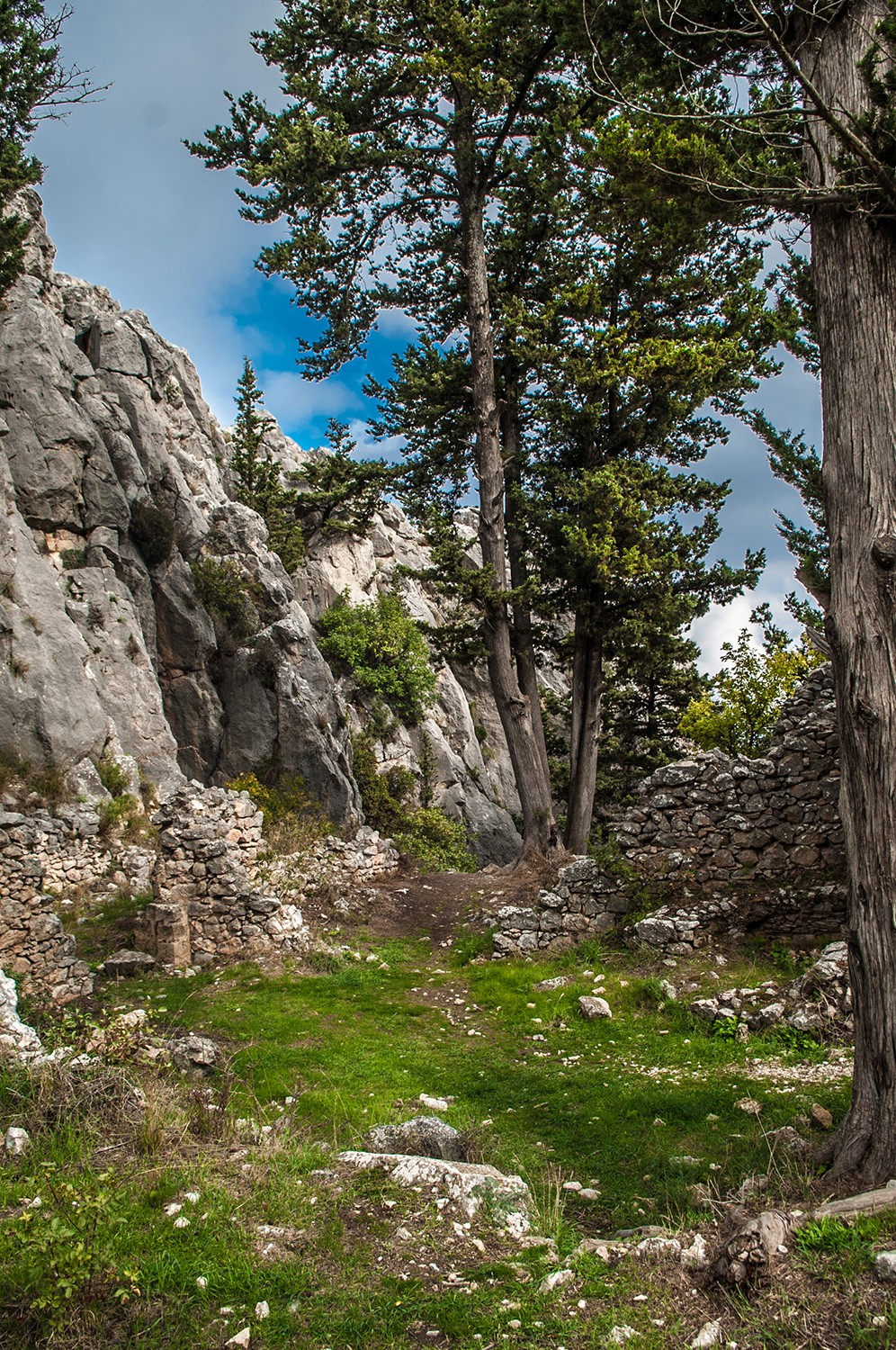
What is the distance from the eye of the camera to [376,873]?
17500 millimetres

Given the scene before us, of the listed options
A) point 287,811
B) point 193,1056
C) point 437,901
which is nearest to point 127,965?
point 193,1056

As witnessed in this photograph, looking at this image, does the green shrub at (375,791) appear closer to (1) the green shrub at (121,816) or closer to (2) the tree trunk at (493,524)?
(1) the green shrub at (121,816)

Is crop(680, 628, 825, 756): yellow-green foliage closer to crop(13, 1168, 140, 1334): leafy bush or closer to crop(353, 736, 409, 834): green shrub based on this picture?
crop(353, 736, 409, 834): green shrub

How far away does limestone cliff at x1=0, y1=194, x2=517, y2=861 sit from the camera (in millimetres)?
17766

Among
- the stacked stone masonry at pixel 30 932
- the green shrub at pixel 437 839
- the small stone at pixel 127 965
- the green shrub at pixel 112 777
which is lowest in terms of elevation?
the small stone at pixel 127 965

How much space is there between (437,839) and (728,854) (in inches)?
563

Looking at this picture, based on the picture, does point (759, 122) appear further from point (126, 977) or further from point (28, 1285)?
point (126, 977)

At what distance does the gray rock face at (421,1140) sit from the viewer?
545 centimetres

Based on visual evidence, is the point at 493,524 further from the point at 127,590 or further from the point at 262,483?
the point at 262,483

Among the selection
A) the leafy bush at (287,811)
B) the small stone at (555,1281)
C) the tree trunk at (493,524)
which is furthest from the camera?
the leafy bush at (287,811)

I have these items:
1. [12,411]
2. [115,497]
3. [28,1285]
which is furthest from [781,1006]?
[12,411]

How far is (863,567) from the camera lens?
4.91 m

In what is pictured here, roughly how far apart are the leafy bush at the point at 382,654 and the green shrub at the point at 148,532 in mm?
7469

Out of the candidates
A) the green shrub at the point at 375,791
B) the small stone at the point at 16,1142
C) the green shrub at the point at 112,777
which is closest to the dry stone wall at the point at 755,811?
the small stone at the point at 16,1142
